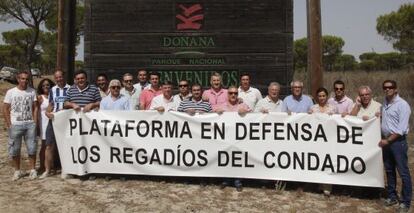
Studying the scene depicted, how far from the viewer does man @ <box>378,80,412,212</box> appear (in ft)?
19.8

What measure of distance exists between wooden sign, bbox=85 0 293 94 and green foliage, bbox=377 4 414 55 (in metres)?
28.5

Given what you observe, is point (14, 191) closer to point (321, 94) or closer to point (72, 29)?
point (72, 29)

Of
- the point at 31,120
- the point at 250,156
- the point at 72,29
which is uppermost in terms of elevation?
the point at 72,29

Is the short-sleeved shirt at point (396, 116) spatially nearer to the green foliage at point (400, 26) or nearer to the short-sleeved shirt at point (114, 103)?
the short-sleeved shirt at point (114, 103)

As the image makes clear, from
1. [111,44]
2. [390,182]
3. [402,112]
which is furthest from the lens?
[111,44]

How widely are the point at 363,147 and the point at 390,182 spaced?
1.95 ft

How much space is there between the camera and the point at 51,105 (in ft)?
24.3

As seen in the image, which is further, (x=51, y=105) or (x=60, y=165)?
(x=60, y=165)

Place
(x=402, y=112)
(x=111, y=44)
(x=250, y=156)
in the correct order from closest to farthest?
(x=402, y=112) → (x=250, y=156) → (x=111, y=44)

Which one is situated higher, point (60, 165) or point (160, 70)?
point (160, 70)

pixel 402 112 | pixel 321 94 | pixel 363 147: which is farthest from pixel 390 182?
pixel 321 94

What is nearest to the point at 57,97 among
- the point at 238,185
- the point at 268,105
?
the point at 238,185

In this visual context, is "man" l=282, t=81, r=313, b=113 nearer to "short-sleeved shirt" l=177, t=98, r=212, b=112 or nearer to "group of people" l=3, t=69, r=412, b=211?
"group of people" l=3, t=69, r=412, b=211

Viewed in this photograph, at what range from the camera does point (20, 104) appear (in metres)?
7.09
